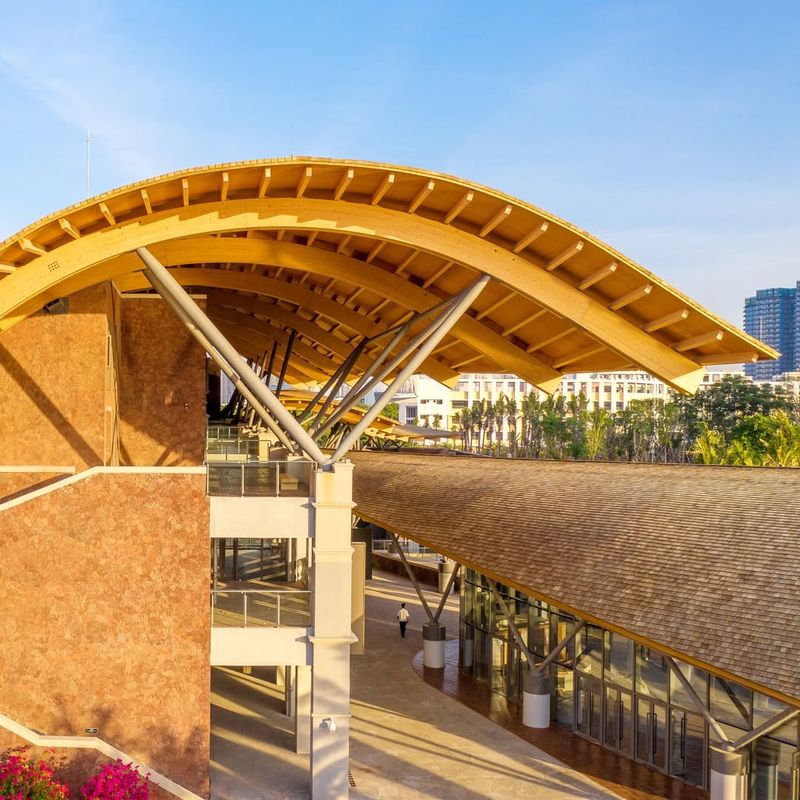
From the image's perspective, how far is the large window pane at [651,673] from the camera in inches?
853

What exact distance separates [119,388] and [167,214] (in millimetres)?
6673

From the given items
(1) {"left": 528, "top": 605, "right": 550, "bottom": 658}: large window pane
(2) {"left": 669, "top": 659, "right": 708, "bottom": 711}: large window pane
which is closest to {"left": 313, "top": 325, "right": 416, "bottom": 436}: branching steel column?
(1) {"left": 528, "top": 605, "right": 550, "bottom": 658}: large window pane

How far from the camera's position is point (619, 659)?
75.8ft

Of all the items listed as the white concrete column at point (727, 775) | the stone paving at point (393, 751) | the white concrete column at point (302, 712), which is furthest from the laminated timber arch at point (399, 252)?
the stone paving at point (393, 751)

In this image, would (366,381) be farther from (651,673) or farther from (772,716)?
(772,716)

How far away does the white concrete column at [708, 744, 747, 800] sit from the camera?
17484 mm

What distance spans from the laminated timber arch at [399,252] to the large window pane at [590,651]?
703 centimetres

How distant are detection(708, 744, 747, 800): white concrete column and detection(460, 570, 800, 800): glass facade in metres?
1.11

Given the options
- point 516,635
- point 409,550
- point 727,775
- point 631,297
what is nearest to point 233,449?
point 516,635

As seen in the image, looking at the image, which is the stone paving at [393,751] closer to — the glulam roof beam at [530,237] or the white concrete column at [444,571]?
the glulam roof beam at [530,237]

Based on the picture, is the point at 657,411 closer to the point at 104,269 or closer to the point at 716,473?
the point at 716,473

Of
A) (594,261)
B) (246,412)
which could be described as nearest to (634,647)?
(594,261)

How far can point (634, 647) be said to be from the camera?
22.6m

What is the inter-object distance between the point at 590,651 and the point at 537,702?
2.13 metres
